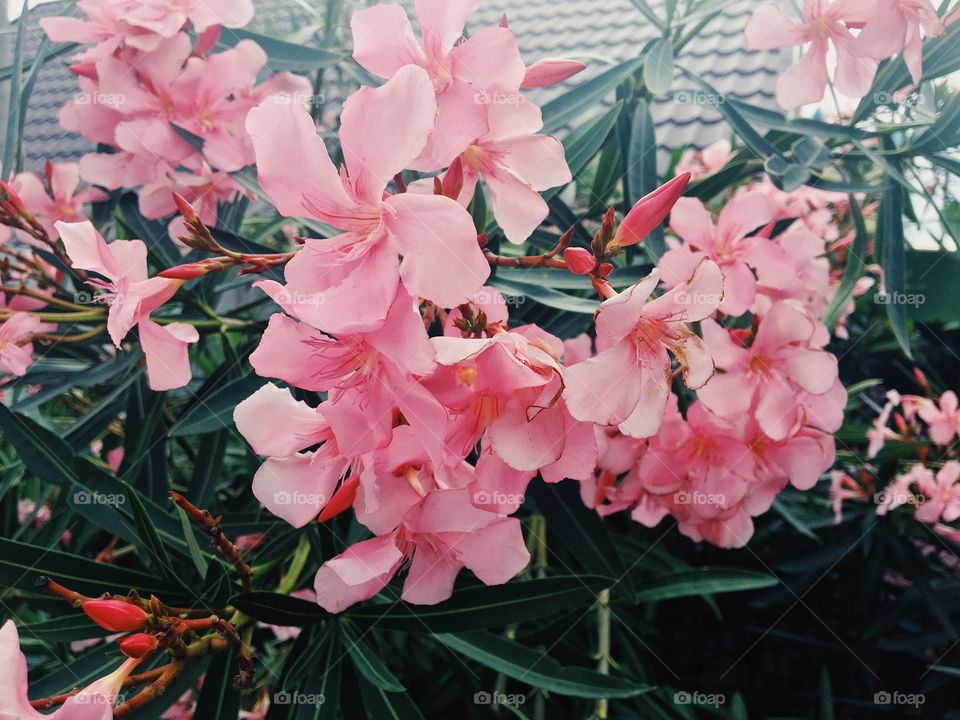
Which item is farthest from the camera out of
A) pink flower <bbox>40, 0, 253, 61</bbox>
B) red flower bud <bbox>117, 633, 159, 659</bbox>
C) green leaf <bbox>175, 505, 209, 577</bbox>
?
pink flower <bbox>40, 0, 253, 61</bbox>

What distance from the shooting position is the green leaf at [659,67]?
1138mm

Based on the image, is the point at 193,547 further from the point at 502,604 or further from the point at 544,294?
the point at 544,294

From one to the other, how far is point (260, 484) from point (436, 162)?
380mm

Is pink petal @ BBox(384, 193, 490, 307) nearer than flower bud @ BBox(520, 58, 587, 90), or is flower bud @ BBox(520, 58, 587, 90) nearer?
pink petal @ BBox(384, 193, 490, 307)

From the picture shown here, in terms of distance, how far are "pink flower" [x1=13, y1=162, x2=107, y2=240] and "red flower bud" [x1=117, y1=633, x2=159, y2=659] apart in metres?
0.92

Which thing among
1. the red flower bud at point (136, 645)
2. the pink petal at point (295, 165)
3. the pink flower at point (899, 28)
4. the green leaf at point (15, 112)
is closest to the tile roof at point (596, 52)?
the green leaf at point (15, 112)

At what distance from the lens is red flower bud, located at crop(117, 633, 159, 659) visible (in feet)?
2.11

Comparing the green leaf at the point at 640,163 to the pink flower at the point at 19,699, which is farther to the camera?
the green leaf at the point at 640,163

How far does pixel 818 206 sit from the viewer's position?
152cm

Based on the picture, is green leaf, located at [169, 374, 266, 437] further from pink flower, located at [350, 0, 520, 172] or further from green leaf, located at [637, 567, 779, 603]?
green leaf, located at [637, 567, 779, 603]

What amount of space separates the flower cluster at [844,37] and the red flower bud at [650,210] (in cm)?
59

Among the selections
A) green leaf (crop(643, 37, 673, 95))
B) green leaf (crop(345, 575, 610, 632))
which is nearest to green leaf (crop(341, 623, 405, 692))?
green leaf (crop(345, 575, 610, 632))

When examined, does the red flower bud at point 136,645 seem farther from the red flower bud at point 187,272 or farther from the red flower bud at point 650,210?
the red flower bud at point 650,210

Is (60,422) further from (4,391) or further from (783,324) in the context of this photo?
(783,324)
